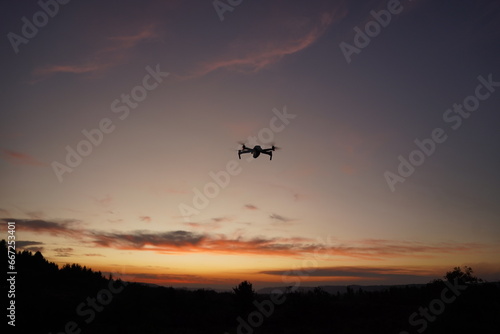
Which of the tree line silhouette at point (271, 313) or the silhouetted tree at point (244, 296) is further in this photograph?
the silhouetted tree at point (244, 296)

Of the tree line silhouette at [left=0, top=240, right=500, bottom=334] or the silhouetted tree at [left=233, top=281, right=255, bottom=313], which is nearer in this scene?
the tree line silhouette at [left=0, top=240, right=500, bottom=334]

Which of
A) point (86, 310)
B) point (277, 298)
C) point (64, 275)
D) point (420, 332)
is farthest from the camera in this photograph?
point (64, 275)

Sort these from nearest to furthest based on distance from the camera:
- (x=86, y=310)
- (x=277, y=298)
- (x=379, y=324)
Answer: (x=379, y=324) → (x=86, y=310) → (x=277, y=298)

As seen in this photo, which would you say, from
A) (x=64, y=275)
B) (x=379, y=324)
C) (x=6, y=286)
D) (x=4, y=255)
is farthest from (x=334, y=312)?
(x=4, y=255)

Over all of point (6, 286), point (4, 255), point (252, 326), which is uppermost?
point (4, 255)

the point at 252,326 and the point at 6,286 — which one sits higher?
the point at 6,286

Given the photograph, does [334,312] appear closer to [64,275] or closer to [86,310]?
[86,310]

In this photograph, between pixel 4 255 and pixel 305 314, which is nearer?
pixel 305 314

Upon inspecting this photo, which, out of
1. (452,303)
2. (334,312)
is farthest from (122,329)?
(452,303)
